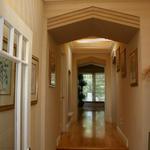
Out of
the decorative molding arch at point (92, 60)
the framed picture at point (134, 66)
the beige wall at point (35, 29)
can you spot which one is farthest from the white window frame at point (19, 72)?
the decorative molding arch at point (92, 60)

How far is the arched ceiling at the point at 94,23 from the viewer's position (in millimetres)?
4129

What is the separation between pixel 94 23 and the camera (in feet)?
14.8

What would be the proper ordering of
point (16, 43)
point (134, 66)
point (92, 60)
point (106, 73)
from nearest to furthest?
point (16, 43) < point (134, 66) < point (106, 73) < point (92, 60)

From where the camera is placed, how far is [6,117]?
2.22 metres

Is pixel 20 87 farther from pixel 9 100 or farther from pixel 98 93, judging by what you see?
pixel 98 93


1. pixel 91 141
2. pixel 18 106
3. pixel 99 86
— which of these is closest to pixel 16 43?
pixel 18 106

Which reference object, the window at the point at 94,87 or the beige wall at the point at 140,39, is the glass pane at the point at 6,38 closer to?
the beige wall at the point at 140,39

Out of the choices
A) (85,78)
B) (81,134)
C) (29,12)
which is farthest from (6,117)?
(85,78)

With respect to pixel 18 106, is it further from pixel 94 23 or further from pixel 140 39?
pixel 94 23

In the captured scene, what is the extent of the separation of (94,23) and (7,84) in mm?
2662

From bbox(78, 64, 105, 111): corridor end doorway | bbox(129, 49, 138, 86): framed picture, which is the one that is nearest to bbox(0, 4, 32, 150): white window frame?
bbox(129, 49, 138, 86): framed picture

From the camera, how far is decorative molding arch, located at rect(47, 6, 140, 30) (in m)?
4.09

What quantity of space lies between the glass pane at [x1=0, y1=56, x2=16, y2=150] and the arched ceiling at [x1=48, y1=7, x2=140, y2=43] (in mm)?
2138

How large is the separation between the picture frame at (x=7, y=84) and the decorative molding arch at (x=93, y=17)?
2124mm
